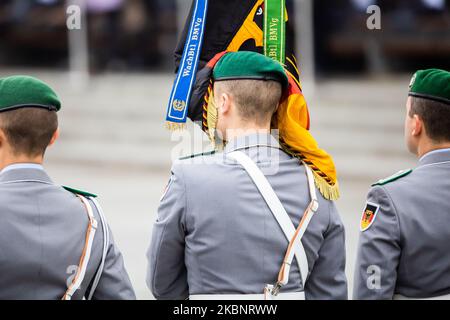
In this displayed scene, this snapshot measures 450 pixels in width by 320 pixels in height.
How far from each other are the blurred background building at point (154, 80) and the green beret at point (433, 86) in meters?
4.35

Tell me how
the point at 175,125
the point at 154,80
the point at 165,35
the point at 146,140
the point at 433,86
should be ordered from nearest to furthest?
the point at 433,86
the point at 175,125
the point at 146,140
the point at 154,80
the point at 165,35

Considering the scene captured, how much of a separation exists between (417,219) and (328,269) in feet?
1.14

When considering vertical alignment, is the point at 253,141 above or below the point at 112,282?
above

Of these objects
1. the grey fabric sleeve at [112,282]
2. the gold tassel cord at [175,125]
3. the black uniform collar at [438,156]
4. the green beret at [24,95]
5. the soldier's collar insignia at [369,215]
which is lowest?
the grey fabric sleeve at [112,282]

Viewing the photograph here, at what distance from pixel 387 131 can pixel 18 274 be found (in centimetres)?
740

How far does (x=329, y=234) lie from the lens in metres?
2.81

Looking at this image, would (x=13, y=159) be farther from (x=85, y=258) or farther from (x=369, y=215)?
(x=369, y=215)

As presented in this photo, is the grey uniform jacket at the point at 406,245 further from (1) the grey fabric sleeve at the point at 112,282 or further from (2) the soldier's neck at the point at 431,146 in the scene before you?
(1) the grey fabric sleeve at the point at 112,282

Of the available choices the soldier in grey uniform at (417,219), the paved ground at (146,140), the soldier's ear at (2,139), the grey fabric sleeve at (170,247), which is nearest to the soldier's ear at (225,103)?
the grey fabric sleeve at (170,247)

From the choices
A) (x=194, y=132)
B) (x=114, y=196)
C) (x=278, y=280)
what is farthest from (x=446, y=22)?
(x=278, y=280)

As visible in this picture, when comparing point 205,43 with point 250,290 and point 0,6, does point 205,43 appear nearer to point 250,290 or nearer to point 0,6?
point 250,290

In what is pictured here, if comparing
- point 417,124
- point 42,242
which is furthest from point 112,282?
point 417,124

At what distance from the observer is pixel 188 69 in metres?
3.06

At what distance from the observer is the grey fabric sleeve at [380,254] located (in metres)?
2.77
